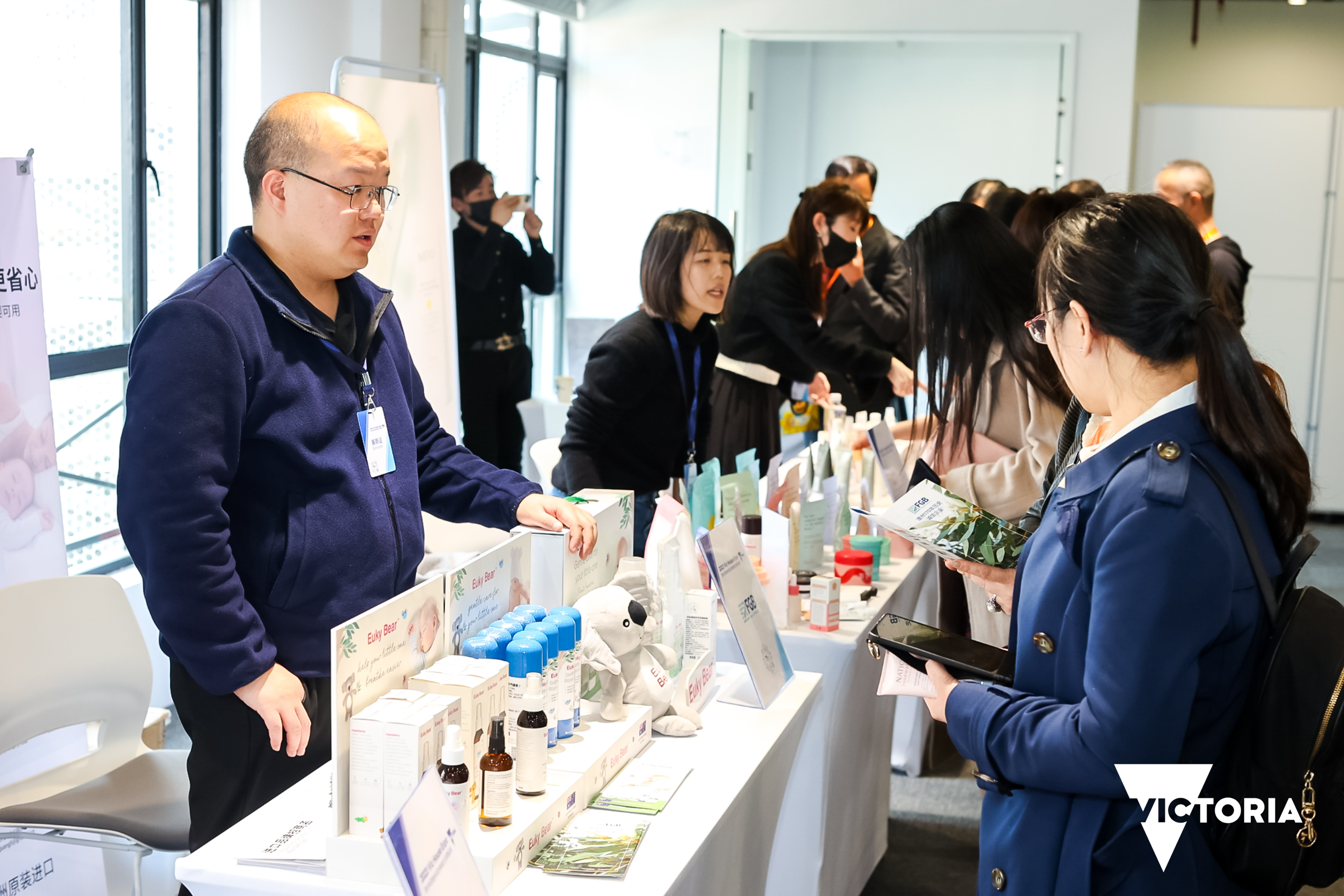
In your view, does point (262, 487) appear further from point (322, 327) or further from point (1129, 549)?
point (1129, 549)

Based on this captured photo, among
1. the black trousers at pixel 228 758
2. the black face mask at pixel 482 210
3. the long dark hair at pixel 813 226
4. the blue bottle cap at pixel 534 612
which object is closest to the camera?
the blue bottle cap at pixel 534 612

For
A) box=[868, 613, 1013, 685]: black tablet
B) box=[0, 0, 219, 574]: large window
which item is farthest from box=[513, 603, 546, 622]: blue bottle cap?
box=[0, 0, 219, 574]: large window

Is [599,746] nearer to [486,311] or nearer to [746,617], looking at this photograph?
[746,617]

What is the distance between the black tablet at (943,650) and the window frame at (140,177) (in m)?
2.91

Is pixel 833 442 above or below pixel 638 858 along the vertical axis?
above

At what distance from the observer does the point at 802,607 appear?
2.67 m

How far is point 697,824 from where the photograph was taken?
1.59 m

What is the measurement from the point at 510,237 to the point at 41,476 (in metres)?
3.46

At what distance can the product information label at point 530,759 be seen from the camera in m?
1.49

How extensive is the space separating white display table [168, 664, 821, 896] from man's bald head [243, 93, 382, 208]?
858 millimetres

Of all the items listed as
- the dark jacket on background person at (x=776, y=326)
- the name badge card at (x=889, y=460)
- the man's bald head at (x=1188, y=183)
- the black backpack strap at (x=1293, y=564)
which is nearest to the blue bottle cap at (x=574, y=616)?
the black backpack strap at (x=1293, y=564)

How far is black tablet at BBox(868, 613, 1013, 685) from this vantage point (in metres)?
1.63

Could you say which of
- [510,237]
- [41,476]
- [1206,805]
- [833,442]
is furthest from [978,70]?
[1206,805]

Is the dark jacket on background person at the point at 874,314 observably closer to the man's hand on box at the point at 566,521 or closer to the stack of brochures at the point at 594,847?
the man's hand on box at the point at 566,521
